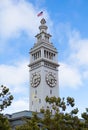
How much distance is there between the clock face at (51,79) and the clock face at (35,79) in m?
2.81

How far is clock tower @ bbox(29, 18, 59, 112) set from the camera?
312 ft

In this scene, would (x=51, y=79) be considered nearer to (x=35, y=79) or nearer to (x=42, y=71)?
(x=42, y=71)

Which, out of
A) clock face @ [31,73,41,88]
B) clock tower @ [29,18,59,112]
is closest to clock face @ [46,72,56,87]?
clock tower @ [29,18,59,112]

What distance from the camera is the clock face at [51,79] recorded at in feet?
318

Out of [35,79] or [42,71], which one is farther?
[35,79]

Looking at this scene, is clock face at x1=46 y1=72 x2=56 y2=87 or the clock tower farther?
clock face at x1=46 y1=72 x2=56 y2=87

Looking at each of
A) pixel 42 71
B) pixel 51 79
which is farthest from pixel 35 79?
pixel 51 79

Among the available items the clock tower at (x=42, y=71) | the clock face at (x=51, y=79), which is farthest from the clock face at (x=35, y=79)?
the clock face at (x=51, y=79)

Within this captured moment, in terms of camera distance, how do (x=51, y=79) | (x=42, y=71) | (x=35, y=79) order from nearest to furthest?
(x=42, y=71)
(x=51, y=79)
(x=35, y=79)

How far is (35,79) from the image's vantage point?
98250mm

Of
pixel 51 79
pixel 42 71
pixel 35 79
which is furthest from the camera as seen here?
pixel 35 79

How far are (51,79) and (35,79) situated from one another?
5048 millimetres

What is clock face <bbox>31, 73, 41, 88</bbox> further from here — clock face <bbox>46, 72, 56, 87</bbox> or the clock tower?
clock face <bbox>46, 72, 56, 87</bbox>

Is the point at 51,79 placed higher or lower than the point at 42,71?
lower
